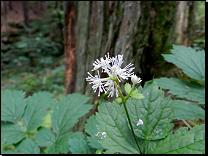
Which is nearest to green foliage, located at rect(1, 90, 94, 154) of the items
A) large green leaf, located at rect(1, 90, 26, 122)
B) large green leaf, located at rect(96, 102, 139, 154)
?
large green leaf, located at rect(1, 90, 26, 122)

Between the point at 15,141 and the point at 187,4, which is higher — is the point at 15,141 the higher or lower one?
the lower one

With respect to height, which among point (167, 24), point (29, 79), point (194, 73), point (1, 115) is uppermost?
point (167, 24)

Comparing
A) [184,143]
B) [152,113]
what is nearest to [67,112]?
[152,113]

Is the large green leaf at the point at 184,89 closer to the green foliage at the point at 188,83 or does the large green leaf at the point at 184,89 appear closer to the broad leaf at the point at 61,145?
the green foliage at the point at 188,83

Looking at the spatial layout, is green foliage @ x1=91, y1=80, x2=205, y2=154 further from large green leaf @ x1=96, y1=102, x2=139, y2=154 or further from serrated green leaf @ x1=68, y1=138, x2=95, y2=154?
serrated green leaf @ x1=68, y1=138, x2=95, y2=154

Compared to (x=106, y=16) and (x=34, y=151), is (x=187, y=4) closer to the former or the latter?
(x=106, y=16)

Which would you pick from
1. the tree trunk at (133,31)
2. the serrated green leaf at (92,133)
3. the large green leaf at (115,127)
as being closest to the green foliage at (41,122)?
the serrated green leaf at (92,133)

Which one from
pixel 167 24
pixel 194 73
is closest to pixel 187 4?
pixel 167 24

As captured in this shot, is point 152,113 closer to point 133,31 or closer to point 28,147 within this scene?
point 28,147
